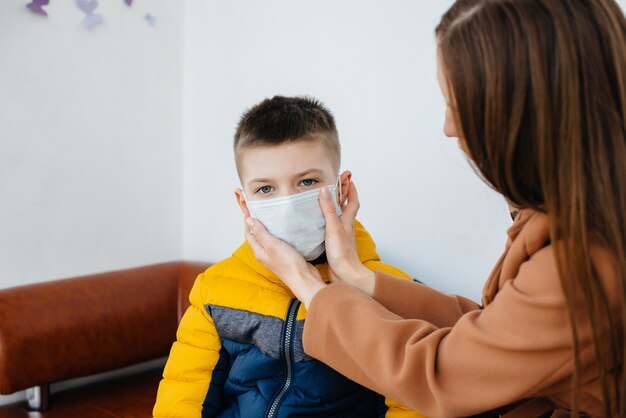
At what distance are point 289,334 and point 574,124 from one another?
788 mm

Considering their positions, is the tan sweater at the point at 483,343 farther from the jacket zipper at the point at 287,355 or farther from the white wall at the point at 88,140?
the white wall at the point at 88,140

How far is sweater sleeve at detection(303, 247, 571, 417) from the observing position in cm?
88

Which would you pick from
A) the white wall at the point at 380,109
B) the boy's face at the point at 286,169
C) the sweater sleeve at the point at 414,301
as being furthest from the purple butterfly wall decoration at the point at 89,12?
the sweater sleeve at the point at 414,301

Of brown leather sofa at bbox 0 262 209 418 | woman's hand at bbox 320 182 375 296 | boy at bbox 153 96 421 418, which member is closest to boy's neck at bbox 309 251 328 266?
boy at bbox 153 96 421 418

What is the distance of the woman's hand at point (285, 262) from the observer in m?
1.20

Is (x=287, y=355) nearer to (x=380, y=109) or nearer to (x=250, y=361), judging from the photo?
(x=250, y=361)

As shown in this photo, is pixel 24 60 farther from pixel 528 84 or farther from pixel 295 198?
pixel 528 84

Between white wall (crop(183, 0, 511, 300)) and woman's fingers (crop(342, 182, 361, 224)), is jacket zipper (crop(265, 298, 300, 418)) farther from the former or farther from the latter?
white wall (crop(183, 0, 511, 300))

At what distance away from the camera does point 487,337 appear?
91 cm

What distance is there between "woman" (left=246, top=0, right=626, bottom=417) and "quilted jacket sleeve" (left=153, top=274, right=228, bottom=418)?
0.60m

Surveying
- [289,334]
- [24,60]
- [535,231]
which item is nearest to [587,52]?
[535,231]

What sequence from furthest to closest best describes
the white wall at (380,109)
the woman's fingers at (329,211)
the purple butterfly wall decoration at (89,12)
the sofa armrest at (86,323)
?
the purple butterfly wall decoration at (89,12) → the sofa armrest at (86,323) → the white wall at (380,109) → the woman's fingers at (329,211)

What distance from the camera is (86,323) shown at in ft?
6.75

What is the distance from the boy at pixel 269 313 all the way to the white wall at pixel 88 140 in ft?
3.17
